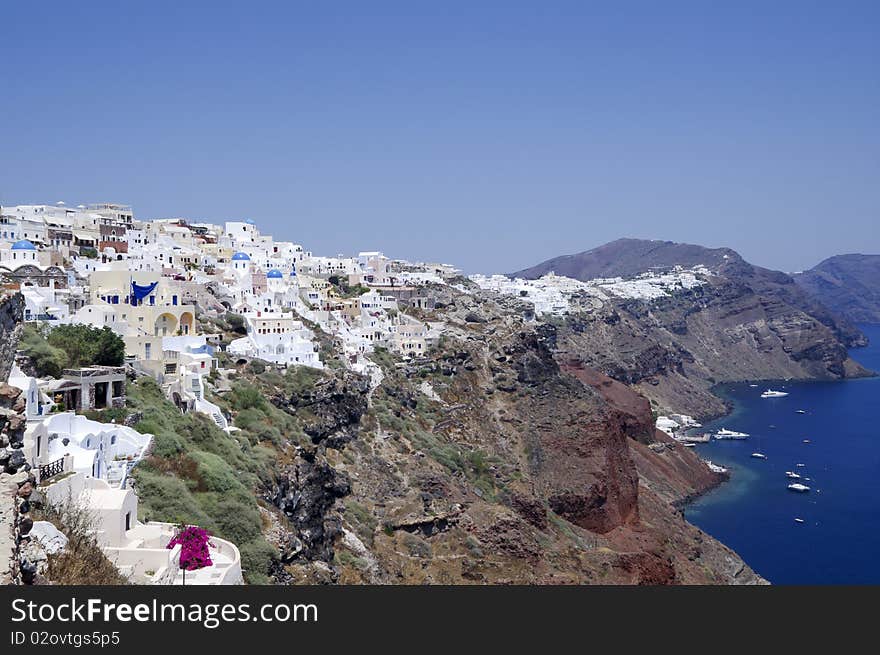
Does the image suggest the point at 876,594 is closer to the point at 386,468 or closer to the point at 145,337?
the point at 145,337

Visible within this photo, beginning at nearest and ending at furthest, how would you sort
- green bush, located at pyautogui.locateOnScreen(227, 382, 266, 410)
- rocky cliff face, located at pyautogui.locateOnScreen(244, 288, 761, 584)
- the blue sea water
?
rocky cliff face, located at pyautogui.locateOnScreen(244, 288, 761, 584) → green bush, located at pyautogui.locateOnScreen(227, 382, 266, 410) → the blue sea water

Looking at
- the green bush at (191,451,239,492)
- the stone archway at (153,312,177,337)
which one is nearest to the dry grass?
the green bush at (191,451,239,492)

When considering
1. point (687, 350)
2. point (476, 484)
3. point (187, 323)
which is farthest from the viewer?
point (687, 350)

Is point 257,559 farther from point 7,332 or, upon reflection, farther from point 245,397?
point 245,397

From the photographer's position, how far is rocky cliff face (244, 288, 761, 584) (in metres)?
38.2

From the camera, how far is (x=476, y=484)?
53188 mm

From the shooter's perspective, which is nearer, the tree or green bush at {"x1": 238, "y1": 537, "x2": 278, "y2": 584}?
green bush at {"x1": 238, "y1": 537, "x2": 278, "y2": 584}

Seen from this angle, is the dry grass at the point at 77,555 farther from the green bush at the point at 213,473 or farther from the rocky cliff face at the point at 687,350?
the rocky cliff face at the point at 687,350

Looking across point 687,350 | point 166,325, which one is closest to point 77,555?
point 166,325

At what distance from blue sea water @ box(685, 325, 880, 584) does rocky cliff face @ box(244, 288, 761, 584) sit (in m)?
5.62

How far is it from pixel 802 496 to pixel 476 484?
48.3 meters

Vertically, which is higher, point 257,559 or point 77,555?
point 77,555

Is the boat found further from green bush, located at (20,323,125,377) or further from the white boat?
green bush, located at (20,323,125,377)

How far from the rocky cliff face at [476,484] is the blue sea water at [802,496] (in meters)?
5.62
